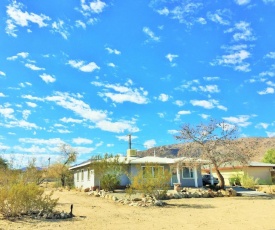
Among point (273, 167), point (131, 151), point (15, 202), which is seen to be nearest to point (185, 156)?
point (131, 151)

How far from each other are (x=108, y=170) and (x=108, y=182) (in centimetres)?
123

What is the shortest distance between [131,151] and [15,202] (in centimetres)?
2413

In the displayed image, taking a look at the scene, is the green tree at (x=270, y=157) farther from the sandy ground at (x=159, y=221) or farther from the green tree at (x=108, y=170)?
the sandy ground at (x=159, y=221)

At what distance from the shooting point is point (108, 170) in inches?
1112

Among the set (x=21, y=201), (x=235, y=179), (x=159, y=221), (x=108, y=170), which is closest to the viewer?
(x=159, y=221)

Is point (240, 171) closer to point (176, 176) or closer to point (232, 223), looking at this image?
point (176, 176)

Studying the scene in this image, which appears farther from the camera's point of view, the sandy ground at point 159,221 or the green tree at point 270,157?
the green tree at point 270,157

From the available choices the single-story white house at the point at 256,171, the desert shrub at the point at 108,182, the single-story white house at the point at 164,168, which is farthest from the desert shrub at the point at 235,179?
the desert shrub at the point at 108,182

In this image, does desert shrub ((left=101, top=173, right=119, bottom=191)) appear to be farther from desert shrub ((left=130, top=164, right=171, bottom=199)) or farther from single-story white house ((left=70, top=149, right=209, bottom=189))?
desert shrub ((left=130, top=164, right=171, bottom=199))

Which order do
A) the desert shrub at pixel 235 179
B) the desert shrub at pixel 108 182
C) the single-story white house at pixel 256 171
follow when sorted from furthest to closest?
1. the single-story white house at pixel 256 171
2. the desert shrub at pixel 235 179
3. the desert shrub at pixel 108 182

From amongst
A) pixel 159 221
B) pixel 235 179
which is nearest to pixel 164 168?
pixel 235 179

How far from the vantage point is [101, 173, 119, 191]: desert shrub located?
2741cm

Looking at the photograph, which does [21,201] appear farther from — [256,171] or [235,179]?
[256,171]

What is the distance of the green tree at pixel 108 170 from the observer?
27531 millimetres
